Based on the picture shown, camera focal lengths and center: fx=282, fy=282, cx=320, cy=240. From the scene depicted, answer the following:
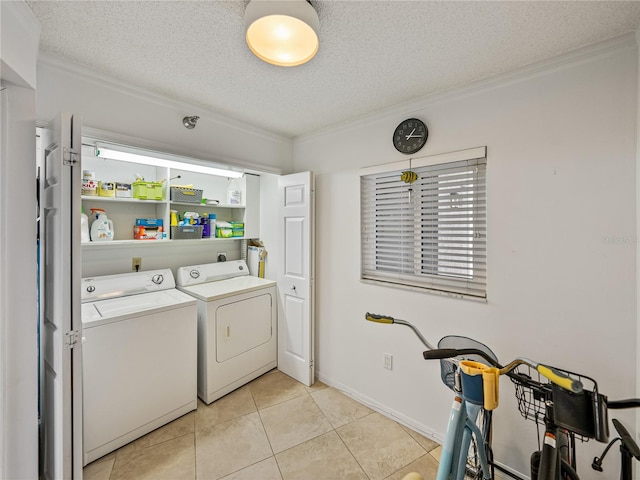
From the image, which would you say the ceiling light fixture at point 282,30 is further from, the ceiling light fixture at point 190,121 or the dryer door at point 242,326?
the dryer door at point 242,326

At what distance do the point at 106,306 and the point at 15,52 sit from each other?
1.63 m

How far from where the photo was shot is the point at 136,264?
2664 millimetres

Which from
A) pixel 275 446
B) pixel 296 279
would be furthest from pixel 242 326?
pixel 275 446

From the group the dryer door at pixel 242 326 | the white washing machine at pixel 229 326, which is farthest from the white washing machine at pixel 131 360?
the dryer door at pixel 242 326

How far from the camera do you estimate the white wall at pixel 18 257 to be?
1257mm

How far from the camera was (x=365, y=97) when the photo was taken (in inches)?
81.6

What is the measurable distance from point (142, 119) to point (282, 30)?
132 cm

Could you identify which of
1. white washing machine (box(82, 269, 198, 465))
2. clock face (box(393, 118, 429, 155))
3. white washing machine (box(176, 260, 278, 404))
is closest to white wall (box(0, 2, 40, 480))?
white washing machine (box(82, 269, 198, 465))

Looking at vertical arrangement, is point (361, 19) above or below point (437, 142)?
above

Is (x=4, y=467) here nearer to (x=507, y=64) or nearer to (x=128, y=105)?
(x=128, y=105)

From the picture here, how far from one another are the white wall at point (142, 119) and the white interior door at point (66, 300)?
34cm

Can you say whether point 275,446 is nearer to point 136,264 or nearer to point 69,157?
point 136,264

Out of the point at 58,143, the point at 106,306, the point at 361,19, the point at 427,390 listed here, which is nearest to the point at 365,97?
the point at 361,19

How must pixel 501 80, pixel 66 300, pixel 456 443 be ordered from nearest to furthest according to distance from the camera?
1. pixel 456 443
2. pixel 66 300
3. pixel 501 80
